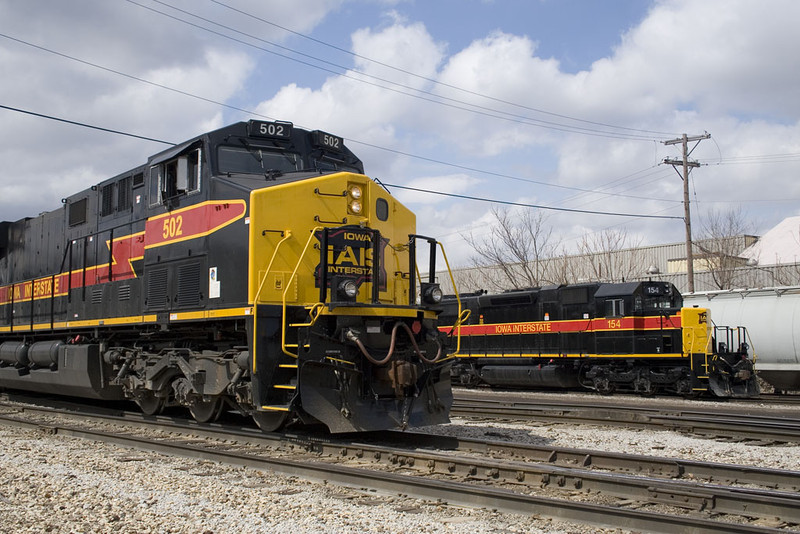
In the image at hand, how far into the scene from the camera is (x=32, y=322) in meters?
13.6

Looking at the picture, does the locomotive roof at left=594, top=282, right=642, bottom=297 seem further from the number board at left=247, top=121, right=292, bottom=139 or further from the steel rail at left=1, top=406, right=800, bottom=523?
the number board at left=247, top=121, right=292, bottom=139

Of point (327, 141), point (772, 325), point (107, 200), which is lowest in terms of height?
point (772, 325)

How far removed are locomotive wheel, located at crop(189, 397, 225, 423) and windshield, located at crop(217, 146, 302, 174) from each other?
310cm

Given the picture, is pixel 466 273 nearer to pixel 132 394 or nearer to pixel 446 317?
pixel 446 317

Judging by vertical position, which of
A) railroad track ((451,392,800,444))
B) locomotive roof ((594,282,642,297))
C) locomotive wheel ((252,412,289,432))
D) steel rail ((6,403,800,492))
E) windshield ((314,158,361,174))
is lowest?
railroad track ((451,392,800,444))

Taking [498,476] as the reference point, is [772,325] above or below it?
above

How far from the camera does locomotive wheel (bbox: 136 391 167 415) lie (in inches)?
415

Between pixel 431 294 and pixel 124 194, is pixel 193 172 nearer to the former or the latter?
pixel 124 194

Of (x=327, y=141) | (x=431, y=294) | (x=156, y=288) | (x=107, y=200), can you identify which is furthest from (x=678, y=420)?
(x=107, y=200)

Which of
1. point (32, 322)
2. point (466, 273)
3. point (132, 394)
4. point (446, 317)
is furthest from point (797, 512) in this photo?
point (466, 273)

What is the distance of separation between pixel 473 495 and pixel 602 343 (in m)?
14.4

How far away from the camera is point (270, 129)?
30.8 ft

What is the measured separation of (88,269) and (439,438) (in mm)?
7028

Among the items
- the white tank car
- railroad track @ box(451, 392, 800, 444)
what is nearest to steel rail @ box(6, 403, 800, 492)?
railroad track @ box(451, 392, 800, 444)
